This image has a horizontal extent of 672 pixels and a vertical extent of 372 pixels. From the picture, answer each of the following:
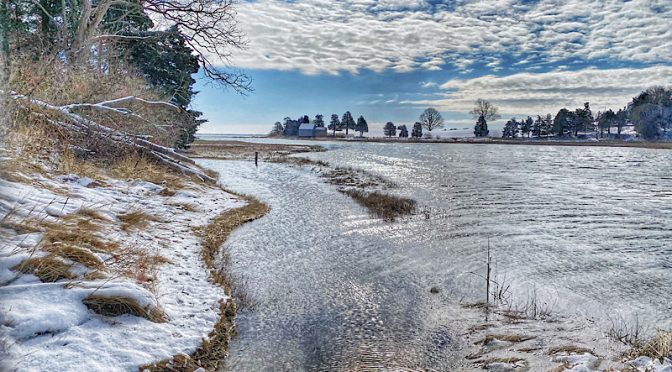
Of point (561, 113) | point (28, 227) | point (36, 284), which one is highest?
point (561, 113)

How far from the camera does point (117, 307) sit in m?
4.44

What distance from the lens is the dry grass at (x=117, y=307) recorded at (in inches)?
167

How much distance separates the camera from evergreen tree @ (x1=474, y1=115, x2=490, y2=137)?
13212 centimetres

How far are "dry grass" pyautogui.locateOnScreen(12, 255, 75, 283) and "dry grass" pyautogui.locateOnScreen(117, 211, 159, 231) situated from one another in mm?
2597

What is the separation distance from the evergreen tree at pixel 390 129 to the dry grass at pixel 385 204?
5357 inches

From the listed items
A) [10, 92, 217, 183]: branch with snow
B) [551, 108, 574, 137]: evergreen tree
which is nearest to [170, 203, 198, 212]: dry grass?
[10, 92, 217, 183]: branch with snow

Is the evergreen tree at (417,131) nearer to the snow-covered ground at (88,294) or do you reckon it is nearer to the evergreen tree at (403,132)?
the evergreen tree at (403,132)

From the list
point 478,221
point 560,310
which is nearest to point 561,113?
point 478,221

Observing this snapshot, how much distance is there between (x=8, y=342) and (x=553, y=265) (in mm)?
10288

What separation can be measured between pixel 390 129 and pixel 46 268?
152056 millimetres

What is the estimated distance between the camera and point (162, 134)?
16.2 meters

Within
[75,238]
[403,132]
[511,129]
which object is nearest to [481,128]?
[511,129]

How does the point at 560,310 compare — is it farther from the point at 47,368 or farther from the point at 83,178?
the point at 83,178

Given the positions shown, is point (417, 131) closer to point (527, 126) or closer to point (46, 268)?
point (527, 126)
